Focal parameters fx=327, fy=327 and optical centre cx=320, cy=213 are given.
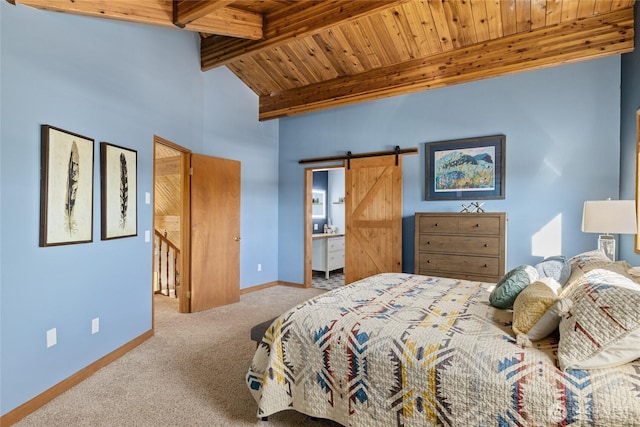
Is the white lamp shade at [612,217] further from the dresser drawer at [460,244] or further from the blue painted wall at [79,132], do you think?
the blue painted wall at [79,132]

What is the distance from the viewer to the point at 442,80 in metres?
3.80

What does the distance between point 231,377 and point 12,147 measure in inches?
82.1

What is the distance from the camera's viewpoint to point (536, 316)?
1480 millimetres

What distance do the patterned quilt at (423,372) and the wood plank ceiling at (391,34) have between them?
248cm

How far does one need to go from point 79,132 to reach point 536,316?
3147 millimetres

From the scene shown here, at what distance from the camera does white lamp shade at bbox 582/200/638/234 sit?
2.49 m

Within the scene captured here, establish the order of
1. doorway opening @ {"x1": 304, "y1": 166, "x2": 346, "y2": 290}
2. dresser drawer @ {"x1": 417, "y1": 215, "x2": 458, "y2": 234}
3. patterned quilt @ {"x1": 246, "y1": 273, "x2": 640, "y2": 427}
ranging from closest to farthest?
patterned quilt @ {"x1": 246, "y1": 273, "x2": 640, "y2": 427}, dresser drawer @ {"x1": 417, "y1": 215, "x2": 458, "y2": 234}, doorway opening @ {"x1": 304, "y1": 166, "x2": 346, "y2": 290}

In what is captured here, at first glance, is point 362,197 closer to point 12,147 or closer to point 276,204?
point 276,204

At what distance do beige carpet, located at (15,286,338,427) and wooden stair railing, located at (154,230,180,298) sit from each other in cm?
153

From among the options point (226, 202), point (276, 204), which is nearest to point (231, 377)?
point (226, 202)

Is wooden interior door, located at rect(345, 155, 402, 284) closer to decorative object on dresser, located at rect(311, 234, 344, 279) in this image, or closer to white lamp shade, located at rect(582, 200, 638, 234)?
decorative object on dresser, located at rect(311, 234, 344, 279)

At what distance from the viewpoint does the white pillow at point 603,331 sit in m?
1.20

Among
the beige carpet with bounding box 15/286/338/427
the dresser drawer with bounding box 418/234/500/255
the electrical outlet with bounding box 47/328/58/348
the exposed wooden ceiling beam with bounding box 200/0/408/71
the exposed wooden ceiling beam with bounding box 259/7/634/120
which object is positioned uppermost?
the exposed wooden ceiling beam with bounding box 200/0/408/71

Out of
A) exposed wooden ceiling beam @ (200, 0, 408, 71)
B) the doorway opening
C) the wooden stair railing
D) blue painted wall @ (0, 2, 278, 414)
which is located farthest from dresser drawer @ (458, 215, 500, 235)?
the wooden stair railing
